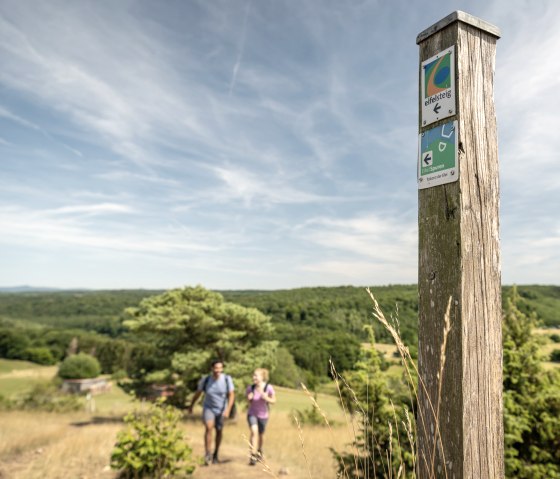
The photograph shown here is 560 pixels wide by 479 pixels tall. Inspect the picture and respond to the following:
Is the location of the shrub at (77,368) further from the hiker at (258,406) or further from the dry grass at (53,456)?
the hiker at (258,406)

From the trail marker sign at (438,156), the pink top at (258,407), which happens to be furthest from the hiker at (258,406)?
the trail marker sign at (438,156)

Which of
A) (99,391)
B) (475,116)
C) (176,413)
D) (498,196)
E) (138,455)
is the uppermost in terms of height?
(475,116)

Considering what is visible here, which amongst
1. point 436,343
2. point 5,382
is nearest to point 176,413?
point 436,343

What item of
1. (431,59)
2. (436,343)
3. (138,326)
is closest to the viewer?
(436,343)

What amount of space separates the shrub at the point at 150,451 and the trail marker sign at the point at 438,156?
514 centimetres

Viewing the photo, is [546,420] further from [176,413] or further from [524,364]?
[176,413]

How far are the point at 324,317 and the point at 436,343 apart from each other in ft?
206

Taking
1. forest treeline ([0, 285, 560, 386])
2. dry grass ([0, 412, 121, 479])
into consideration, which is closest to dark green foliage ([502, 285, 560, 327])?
dry grass ([0, 412, 121, 479])

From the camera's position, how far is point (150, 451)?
199 inches

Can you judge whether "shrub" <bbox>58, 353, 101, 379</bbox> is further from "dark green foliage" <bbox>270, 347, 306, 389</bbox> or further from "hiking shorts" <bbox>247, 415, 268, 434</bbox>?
"hiking shorts" <bbox>247, 415, 268, 434</bbox>

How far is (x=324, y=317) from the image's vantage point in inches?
2466

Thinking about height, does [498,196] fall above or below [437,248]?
above

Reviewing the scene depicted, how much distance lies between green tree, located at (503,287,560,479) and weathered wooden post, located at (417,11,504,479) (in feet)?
11.1

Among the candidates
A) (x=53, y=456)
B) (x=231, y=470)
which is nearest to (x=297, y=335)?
(x=53, y=456)
